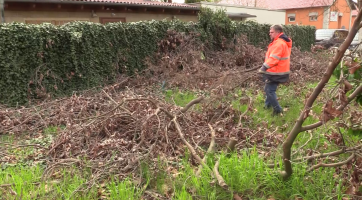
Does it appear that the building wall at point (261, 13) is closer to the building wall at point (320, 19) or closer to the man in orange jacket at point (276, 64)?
the building wall at point (320, 19)

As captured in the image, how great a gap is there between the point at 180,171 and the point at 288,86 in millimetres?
5849

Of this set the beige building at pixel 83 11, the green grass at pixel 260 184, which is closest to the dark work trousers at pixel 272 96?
the green grass at pixel 260 184

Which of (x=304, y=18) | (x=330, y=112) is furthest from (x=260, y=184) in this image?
(x=304, y=18)

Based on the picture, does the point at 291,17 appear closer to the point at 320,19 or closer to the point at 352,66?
the point at 320,19

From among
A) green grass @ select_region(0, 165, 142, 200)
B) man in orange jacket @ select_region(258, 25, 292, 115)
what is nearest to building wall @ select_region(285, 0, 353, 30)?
man in orange jacket @ select_region(258, 25, 292, 115)

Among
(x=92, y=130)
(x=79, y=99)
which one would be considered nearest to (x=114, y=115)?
(x=92, y=130)

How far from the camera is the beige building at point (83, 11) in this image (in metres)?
12.2

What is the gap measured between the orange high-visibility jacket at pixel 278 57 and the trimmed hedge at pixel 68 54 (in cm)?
443

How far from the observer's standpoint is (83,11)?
14.2 meters

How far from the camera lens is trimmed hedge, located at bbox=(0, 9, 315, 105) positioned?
23.1ft

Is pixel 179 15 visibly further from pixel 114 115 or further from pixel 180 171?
pixel 180 171

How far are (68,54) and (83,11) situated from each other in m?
7.00

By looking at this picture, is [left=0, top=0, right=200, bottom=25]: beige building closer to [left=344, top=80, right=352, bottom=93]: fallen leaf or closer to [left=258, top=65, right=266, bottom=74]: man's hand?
[left=258, top=65, right=266, bottom=74]: man's hand

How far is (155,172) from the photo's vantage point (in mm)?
3742
